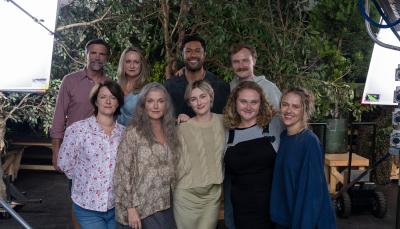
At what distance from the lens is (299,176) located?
1.96m

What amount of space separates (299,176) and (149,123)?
714mm

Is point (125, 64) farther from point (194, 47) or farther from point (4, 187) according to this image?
point (4, 187)

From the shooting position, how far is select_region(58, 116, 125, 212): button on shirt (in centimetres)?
207

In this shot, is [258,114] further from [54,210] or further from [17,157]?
[17,157]

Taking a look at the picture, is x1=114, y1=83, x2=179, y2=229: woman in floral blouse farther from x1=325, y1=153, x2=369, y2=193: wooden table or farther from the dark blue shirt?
x1=325, y1=153, x2=369, y2=193: wooden table

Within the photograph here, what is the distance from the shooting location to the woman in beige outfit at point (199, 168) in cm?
220

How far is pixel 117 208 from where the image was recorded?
209 cm

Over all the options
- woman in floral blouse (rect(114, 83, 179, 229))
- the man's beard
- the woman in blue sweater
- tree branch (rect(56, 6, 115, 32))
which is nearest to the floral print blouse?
woman in floral blouse (rect(114, 83, 179, 229))

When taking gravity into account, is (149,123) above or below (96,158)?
above

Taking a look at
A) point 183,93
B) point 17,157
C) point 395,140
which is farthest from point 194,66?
point 17,157

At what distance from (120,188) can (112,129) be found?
0.28 metres

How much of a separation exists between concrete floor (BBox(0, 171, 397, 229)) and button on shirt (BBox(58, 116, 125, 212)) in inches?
78.1

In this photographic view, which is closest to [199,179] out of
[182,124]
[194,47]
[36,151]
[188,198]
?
[188,198]

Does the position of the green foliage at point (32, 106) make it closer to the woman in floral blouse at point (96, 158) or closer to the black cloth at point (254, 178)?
the woman in floral blouse at point (96, 158)
